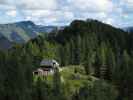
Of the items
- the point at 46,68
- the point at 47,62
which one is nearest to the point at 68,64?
the point at 47,62

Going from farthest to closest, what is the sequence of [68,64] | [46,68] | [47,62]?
[68,64] → [47,62] → [46,68]

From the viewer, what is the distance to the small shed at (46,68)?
422 ft

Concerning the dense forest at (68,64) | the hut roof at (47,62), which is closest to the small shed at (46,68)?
the hut roof at (47,62)

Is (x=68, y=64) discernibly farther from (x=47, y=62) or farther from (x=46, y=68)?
(x=46, y=68)

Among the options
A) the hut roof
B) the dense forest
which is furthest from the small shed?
the dense forest

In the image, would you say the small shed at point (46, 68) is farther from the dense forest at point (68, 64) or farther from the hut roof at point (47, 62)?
the dense forest at point (68, 64)

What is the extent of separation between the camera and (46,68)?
5344 inches

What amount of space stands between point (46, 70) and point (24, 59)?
996 centimetres

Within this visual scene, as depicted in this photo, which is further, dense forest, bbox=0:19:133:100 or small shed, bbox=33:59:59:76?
small shed, bbox=33:59:59:76

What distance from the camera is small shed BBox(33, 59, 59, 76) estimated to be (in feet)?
422

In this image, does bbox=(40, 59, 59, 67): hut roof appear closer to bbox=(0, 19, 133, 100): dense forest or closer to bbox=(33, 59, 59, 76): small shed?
bbox=(33, 59, 59, 76): small shed

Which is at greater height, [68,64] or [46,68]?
[68,64]

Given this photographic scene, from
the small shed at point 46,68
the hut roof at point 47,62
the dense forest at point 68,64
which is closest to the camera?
the dense forest at point 68,64

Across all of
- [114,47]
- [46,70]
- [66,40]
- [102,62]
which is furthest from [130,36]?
[46,70]
